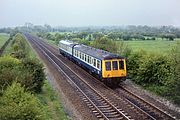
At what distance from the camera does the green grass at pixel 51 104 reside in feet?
57.0

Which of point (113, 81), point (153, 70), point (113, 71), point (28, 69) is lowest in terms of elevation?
point (113, 81)

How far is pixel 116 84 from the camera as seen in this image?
26578mm

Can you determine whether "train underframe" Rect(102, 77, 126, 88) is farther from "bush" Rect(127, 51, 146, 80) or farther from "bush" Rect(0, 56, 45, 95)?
"bush" Rect(0, 56, 45, 95)

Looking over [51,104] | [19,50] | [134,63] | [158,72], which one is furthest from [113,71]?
[19,50]

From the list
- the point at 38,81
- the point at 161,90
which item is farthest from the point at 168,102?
the point at 38,81

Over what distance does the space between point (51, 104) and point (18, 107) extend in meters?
7.94

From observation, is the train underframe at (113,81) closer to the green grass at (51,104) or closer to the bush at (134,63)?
the bush at (134,63)

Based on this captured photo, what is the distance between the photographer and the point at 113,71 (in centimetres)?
2594

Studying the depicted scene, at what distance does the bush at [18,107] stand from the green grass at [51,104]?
11.2 feet

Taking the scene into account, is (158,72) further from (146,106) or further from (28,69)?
(28,69)

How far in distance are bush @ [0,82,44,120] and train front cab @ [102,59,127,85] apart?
12760 mm

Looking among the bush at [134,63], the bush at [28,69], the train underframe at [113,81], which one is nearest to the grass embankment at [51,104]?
the bush at [28,69]

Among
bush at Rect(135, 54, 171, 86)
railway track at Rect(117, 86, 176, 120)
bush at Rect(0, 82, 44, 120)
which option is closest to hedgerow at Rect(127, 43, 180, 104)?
bush at Rect(135, 54, 171, 86)

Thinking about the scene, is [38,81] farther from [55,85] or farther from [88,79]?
[88,79]
